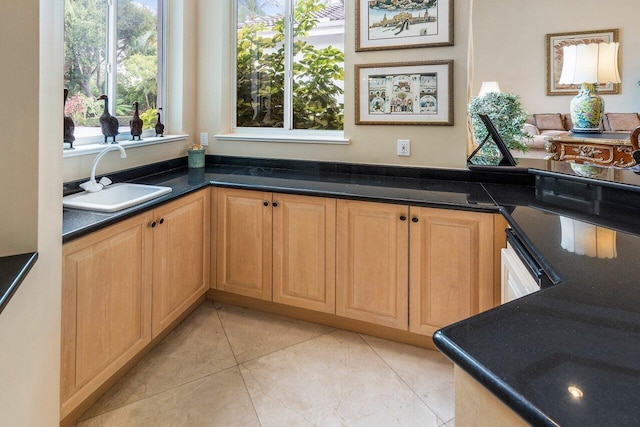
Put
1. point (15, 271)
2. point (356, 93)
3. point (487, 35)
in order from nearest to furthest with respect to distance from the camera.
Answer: point (15, 271) → point (356, 93) → point (487, 35)

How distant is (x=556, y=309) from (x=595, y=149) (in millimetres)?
3870

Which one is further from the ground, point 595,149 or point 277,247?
point 595,149

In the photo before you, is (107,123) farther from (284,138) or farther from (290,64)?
(290,64)

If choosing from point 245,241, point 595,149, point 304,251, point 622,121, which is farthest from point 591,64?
point 622,121

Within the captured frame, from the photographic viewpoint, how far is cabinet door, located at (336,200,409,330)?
2117 millimetres

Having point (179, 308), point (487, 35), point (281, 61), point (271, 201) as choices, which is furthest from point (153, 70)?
point (487, 35)

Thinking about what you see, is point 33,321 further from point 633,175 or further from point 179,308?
point 633,175

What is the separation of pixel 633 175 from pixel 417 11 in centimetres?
148

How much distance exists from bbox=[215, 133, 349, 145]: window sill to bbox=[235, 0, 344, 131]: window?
0.08m

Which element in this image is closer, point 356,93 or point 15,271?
point 15,271

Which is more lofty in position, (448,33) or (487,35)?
(487,35)

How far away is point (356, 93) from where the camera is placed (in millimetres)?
2645

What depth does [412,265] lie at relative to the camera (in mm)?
2098

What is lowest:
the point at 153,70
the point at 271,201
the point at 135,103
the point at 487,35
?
the point at 271,201
